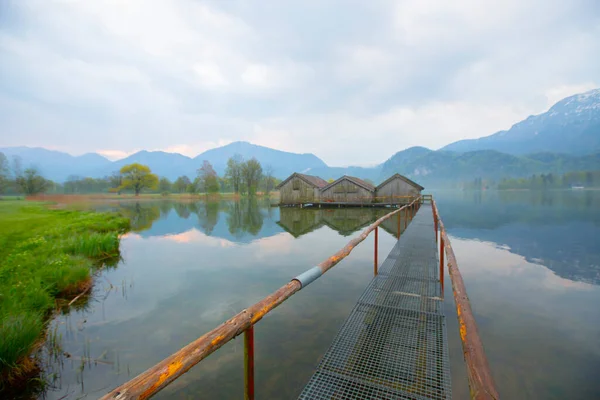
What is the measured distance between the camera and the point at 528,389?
4203mm

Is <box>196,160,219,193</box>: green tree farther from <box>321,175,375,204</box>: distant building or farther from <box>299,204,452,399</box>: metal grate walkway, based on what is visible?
<box>299,204,452,399</box>: metal grate walkway

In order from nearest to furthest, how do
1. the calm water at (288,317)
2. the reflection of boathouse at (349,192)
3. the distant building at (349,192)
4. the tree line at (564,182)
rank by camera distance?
1. the calm water at (288,317)
2. the reflection of boathouse at (349,192)
3. the distant building at (349,192)
4. the tree line at (564,182)

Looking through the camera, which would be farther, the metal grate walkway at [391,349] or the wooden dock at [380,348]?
the metal grate walkway at [391,349]

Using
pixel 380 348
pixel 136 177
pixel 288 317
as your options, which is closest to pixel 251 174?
pixel 136 177

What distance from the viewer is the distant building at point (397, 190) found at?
36.1m

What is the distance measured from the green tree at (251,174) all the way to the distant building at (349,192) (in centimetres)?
3005

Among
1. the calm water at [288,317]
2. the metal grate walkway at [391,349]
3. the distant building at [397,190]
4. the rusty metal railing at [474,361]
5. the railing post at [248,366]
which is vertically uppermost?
the distant building at [397,190]

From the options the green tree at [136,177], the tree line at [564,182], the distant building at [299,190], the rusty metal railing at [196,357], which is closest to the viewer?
the rusty metal railing at [196,357]

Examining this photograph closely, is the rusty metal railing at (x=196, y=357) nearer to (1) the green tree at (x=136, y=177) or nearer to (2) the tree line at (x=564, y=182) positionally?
(1) the green tree at (x=136, y=177)

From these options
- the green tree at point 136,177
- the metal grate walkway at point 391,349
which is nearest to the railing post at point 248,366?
the metal grate walkway at point 391,349

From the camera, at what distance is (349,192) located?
38281 millimetres

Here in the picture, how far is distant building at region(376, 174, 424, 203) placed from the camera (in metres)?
A: 36.1

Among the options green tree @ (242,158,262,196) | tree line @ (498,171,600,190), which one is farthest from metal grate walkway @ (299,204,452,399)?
tree line @ (498,171,600,190)

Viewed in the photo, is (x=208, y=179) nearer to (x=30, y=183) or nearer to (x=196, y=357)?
(x=30, y=183)
